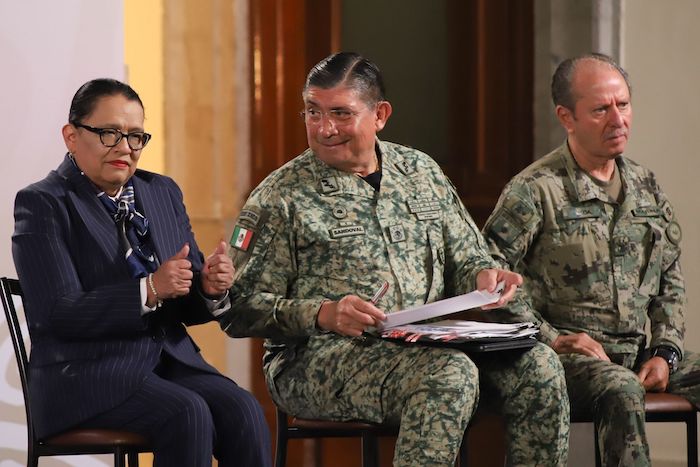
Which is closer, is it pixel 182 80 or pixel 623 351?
pixel 623 351

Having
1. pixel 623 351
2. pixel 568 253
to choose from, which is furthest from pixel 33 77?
pixel 623 351

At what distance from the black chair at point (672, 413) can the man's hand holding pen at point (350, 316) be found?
75cm

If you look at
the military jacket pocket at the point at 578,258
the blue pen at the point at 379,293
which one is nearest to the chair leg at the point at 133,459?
the blue pen at the point at 379,293

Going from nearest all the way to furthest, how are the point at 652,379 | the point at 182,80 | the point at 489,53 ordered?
1. the point at 652,379
2. the point at 182,80
3. the point at 489,53

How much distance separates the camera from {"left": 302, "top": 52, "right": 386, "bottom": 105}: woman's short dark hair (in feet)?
10.8

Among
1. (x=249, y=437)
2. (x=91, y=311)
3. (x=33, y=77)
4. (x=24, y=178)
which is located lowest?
(x=249, y=437)

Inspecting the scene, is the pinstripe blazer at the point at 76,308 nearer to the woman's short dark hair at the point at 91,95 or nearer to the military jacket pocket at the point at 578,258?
the woman's short dark hair at the point at 91,95

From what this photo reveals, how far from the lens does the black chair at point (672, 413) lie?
3379 mm

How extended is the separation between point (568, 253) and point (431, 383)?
0.85 meters

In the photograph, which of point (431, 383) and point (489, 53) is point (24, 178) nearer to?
point (431, 383)

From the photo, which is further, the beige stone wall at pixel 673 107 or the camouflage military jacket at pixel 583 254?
the beige stone wall at pixel 673 107

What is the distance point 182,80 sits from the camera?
4.34 meters

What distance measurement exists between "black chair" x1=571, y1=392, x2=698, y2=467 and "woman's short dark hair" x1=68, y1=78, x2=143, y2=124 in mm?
1486

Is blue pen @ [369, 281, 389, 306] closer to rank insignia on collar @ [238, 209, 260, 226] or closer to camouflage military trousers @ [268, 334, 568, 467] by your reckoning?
camouflage military trousers @ [268, 334, 568, 467]
